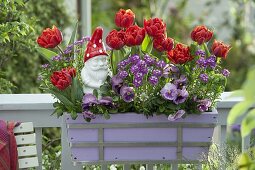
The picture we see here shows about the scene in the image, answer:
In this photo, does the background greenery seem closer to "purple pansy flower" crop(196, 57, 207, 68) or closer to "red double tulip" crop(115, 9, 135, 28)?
"red double tulip" crop(115, 9, 135, 28)

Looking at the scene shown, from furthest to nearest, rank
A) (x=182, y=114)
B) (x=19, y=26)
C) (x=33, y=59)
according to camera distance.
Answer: (x=33, y=59)
(x=19, y=26)
(x=182, y=114)

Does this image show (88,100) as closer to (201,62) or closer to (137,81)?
(137,81)

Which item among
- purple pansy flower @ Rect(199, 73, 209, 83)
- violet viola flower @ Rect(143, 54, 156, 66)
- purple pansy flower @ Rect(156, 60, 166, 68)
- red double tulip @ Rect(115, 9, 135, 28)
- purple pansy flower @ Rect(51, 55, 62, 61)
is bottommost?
purple pansy flower @ Rect(199, 73, 209, 83)

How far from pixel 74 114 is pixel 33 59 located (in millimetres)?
2205

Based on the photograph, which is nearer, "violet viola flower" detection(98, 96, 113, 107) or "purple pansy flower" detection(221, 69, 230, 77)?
"violet viola flower" detection(98, 96, 113, 107)

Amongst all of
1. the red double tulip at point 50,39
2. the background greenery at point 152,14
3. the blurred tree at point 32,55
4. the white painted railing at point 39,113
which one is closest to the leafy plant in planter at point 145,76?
the red double tulip at point 50,39

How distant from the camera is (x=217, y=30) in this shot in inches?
327

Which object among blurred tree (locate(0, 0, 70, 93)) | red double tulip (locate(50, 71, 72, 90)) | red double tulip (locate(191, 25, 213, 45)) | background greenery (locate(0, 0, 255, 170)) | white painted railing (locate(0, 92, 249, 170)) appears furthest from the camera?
background greenery (locate(0, 0, 255, 170))

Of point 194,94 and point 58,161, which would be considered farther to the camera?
point 58,161

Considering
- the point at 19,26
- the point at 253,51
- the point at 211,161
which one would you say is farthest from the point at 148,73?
the point at 253,51

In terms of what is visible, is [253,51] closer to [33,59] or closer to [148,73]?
[33,59]

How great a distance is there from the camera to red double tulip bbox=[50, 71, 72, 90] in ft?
8.16

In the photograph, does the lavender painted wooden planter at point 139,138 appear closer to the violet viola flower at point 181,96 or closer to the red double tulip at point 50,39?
the violet viola flower at point 181,96

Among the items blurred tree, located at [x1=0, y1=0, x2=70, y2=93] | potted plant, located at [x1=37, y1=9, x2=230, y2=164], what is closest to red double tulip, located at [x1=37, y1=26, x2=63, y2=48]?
potted plant, located at [x1=37, y1=9, x2=230, y2=164]
